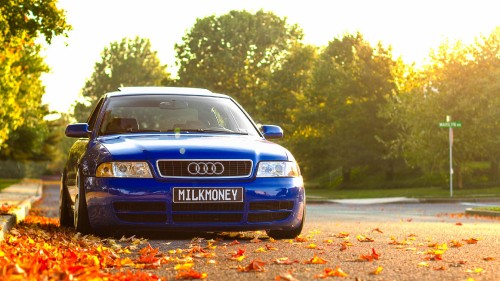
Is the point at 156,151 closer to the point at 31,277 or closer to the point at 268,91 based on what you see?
the point at 31,277

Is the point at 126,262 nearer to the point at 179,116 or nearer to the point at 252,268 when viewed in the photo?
the point at 252,268

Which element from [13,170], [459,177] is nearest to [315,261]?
[459,177]

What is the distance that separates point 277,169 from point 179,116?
5.94 feet

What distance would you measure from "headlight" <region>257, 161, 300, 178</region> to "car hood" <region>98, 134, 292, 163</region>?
0.05 meters

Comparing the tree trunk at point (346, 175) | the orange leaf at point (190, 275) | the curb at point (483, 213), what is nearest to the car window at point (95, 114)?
the orange leaf at point (190, 275)

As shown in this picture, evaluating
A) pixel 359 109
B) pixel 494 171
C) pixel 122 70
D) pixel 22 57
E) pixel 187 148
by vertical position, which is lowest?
pixel 494 171

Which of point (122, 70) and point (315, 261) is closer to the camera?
point (315, 261)

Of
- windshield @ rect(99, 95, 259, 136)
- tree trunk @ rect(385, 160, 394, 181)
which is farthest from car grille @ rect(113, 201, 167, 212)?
tree trunk @ rect(385, 160, 394, 181)

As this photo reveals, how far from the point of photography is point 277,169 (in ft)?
30.0

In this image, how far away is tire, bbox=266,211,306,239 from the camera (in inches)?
378

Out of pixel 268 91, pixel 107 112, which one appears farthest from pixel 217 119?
pixel 268 91

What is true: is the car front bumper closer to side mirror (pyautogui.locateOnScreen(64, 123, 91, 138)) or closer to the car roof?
side mirror (pyautogui.locateOnScreen(64, 123, 91, 138))

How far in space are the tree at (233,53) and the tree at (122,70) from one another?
34041 mm

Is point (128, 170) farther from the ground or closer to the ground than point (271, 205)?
farther from the ground
